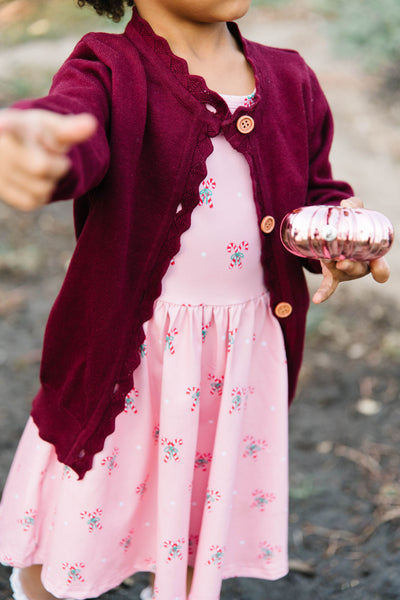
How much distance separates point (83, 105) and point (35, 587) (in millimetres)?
1019

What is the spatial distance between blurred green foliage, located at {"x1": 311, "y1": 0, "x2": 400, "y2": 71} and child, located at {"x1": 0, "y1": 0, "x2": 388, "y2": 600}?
396 cm

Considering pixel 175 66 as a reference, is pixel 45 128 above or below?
below

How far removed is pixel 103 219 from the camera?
1.11 metres

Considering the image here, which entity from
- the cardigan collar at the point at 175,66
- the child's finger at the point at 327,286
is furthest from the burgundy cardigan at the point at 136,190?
the child's finger at the point at 327,286

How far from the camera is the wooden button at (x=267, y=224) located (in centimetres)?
120

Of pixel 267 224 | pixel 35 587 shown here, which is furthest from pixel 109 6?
pixel 35 587

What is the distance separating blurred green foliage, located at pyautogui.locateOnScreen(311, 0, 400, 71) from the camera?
16.1ft

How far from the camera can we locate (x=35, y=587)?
1.48 meters

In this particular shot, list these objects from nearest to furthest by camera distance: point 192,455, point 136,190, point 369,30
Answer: point 136,190 < point 192,455 < point 369,30

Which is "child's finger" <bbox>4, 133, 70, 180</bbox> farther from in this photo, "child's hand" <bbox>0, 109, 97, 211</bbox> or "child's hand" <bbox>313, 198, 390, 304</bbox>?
"child's hand" <bbox>313, 198, 390, 304</bbox>

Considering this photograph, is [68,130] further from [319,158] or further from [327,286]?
[319,158]

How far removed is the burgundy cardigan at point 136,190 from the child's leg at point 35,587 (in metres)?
0.38

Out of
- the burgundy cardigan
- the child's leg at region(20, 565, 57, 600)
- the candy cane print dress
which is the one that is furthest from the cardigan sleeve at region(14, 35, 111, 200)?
the child's leg at region(20, 565, 57, 600)

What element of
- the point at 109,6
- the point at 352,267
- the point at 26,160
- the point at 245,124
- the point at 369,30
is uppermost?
the point at 369,30
